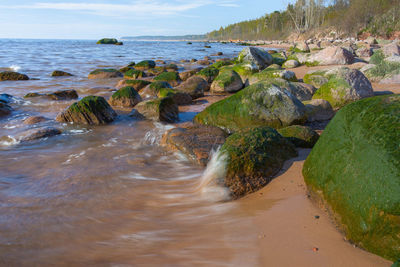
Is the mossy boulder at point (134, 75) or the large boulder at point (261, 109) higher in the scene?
the mossy boulder at point (134, 75)

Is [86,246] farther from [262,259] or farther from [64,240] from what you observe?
[262,259]

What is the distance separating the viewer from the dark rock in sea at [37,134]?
16.8 ft

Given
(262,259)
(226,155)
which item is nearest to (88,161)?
(226,155)

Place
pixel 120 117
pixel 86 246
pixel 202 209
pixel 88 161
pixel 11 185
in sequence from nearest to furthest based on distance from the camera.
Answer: pixel 86 246
pixel 202 209
pixel 11 185
pixel 88 161
pixel 120 117

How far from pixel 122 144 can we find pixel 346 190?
152 inches

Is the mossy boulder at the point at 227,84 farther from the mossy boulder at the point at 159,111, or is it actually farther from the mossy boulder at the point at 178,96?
the mossy boulder at the point at 159,111

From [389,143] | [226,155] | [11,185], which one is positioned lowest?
[11,185]

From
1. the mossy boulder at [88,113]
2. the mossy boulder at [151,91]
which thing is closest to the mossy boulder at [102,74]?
the mossy boulder at [151,91]

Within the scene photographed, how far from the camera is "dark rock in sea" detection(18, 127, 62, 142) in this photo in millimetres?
5106

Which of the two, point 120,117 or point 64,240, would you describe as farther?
point 120,117

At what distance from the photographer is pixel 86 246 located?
87.4 inches

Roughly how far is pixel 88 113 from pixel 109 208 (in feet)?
12.1

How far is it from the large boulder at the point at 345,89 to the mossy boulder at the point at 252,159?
3300 mm

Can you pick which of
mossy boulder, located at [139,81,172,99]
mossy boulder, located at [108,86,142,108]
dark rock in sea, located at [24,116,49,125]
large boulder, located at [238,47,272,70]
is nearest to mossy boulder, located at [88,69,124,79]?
mossy boulder, located at [139,81,172,99]
